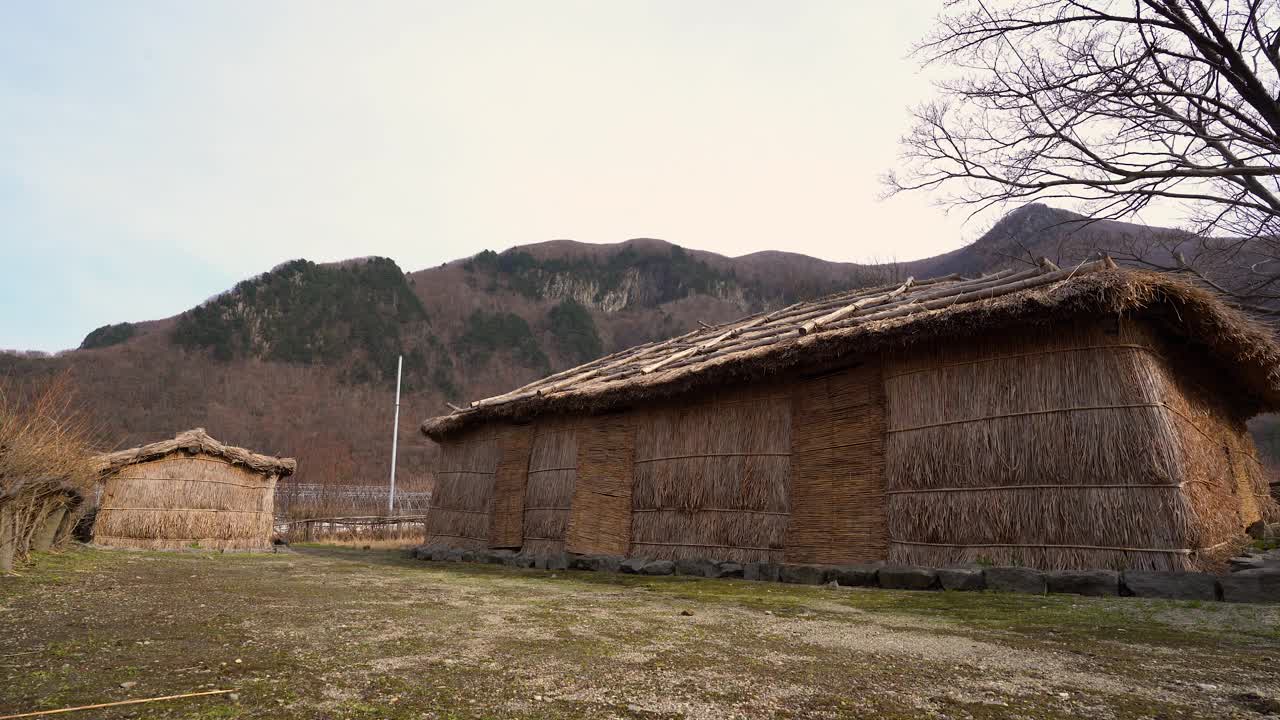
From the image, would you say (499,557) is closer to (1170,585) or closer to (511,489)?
(511,489)

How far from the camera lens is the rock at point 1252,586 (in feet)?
17.5

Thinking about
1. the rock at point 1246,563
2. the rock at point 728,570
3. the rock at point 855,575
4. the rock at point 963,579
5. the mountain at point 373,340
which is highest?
the mountain at point 373,340

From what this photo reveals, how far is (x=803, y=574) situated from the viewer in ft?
26.2

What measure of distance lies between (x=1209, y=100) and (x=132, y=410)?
51740 millimetres

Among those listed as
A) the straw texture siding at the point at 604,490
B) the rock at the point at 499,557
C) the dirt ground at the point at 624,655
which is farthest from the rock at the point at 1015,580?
the rock at the point at 499,557

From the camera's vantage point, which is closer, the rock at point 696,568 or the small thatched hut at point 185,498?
the rock at point 696,568

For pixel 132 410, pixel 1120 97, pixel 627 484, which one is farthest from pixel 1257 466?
pixel 132 410

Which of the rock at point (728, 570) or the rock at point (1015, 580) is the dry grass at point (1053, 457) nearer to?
the rock at point (1015, 580)

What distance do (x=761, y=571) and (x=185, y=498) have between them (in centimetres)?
1165

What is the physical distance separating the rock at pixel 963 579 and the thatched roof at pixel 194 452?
12.7m

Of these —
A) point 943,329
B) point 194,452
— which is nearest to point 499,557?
point 194,452

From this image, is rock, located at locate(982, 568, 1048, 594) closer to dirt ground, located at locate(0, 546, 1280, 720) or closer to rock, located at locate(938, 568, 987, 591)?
rock, located at locate(938, 568, 987, 591)

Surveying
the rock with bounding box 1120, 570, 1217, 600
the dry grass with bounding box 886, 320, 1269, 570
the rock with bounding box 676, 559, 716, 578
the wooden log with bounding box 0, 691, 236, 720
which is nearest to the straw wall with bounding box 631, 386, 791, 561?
the rock with bounding box 676, 559, 716, 578

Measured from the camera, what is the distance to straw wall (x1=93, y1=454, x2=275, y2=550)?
547 inches
